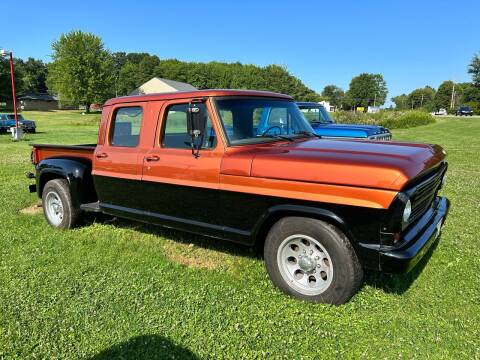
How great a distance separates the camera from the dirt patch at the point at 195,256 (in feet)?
15.8

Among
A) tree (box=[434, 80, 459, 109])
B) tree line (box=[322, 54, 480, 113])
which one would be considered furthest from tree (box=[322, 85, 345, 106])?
tree (box=[434, 80, 459, 109])

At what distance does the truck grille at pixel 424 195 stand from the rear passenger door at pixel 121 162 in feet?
9.98

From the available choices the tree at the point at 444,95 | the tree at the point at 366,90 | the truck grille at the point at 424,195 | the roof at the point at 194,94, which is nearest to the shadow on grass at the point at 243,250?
the truck grille at the point at 424,195

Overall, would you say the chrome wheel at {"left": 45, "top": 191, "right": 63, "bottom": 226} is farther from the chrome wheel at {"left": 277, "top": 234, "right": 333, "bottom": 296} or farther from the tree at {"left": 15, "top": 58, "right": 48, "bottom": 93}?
the tree at {"left": 15, "top": 58, "right": 48, "bottom": 93}

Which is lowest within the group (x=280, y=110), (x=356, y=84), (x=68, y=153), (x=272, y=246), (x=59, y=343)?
(x=59, y=343)

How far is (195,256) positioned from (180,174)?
47.5 inches

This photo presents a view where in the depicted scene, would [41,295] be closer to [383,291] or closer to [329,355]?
[329,355]

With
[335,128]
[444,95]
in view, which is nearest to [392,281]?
[335,128]

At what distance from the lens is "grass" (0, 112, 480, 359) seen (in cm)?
320

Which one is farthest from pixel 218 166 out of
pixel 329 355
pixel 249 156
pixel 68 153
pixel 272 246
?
pixel 68 153

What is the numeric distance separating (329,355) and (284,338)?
391mm

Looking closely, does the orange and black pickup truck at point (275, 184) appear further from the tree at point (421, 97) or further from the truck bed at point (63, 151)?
the tree at point (421, 97)

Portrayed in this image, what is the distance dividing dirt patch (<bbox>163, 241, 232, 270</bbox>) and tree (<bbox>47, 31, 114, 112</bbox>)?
7040cm

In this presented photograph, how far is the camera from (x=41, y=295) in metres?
4.08
